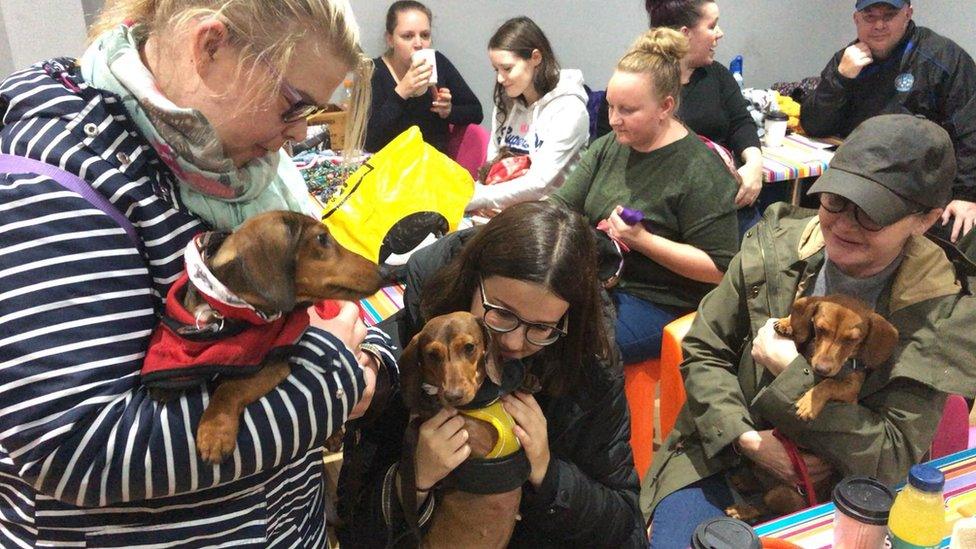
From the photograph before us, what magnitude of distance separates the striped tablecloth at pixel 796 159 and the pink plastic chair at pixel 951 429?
1.84 metres

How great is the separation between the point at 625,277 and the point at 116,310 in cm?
187

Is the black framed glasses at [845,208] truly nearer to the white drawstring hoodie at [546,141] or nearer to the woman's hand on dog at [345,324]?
the woman's hand on dog at [345,324]

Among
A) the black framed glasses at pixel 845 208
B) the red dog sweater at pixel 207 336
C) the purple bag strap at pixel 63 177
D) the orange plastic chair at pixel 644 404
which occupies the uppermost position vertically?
the purple bag strap at pixel 63 177

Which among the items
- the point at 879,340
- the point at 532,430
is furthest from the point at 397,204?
the point at 879,340

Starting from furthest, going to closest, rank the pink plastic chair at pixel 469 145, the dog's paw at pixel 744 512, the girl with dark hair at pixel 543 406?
the pink plastic chair at pixel 469 145 < the dog's paw at pixel 744 512 < the girl with dark hair at pixel 543 406

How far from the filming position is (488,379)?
1.28m

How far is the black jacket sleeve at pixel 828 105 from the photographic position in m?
3.55

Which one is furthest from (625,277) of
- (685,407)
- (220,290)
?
(220,290)

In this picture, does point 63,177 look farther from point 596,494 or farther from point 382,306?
point 382,306

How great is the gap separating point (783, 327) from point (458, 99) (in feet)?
9.10

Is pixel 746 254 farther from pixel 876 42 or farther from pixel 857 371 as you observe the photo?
pixel 876 42

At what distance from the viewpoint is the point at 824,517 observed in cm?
124

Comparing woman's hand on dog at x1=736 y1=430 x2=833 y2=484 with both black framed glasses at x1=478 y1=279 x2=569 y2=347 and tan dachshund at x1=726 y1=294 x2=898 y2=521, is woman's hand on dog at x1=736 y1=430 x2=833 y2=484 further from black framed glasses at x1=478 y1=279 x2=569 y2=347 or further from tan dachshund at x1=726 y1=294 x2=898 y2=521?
black framed glasses at x1=478 y1=279 x2=569 y2=347

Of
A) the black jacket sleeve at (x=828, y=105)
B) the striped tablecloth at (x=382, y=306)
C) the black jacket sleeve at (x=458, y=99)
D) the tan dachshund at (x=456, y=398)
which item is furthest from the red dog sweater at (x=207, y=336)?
the black jacket sleeve at (x=828, y=105)
